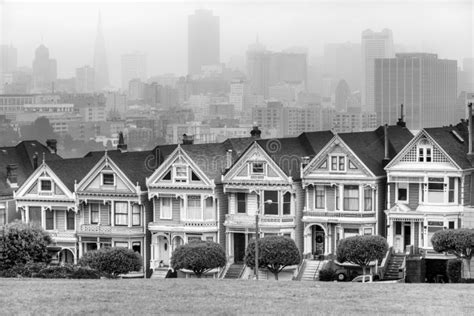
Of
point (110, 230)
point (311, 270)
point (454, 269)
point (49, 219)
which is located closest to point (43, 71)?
point (49, 219)

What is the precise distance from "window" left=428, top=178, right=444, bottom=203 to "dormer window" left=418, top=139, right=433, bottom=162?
0.79 meters

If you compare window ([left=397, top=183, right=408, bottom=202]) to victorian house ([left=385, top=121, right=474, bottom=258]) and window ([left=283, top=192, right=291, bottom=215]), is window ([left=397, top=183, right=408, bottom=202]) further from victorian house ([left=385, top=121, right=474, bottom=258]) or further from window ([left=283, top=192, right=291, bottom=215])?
window ([left=283, top=192, right=291, bottom=215])

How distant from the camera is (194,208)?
48.1m

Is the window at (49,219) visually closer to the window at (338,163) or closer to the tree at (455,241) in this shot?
the window at (338,163)

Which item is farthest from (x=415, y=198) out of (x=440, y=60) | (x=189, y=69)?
(x=189, y=69)

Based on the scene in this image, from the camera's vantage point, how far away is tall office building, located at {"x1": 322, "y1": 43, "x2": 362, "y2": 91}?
3413 inches

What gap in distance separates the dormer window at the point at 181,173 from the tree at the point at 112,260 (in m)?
4.10

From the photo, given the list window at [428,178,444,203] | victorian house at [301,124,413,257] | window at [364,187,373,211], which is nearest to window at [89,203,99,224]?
victorian house at [301,124,413,257]

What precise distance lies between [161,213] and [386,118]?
4356 cm

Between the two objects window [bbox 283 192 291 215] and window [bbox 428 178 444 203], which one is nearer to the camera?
window [bbox 428 178 444 203]

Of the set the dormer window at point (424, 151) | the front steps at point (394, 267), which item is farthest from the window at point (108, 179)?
the dormer window at point (424, 151)

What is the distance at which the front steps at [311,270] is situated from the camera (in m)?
45.5

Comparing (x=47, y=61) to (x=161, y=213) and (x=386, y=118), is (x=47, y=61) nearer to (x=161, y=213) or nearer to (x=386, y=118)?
(x=386, y=118)

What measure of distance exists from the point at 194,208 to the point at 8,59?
6662cm
